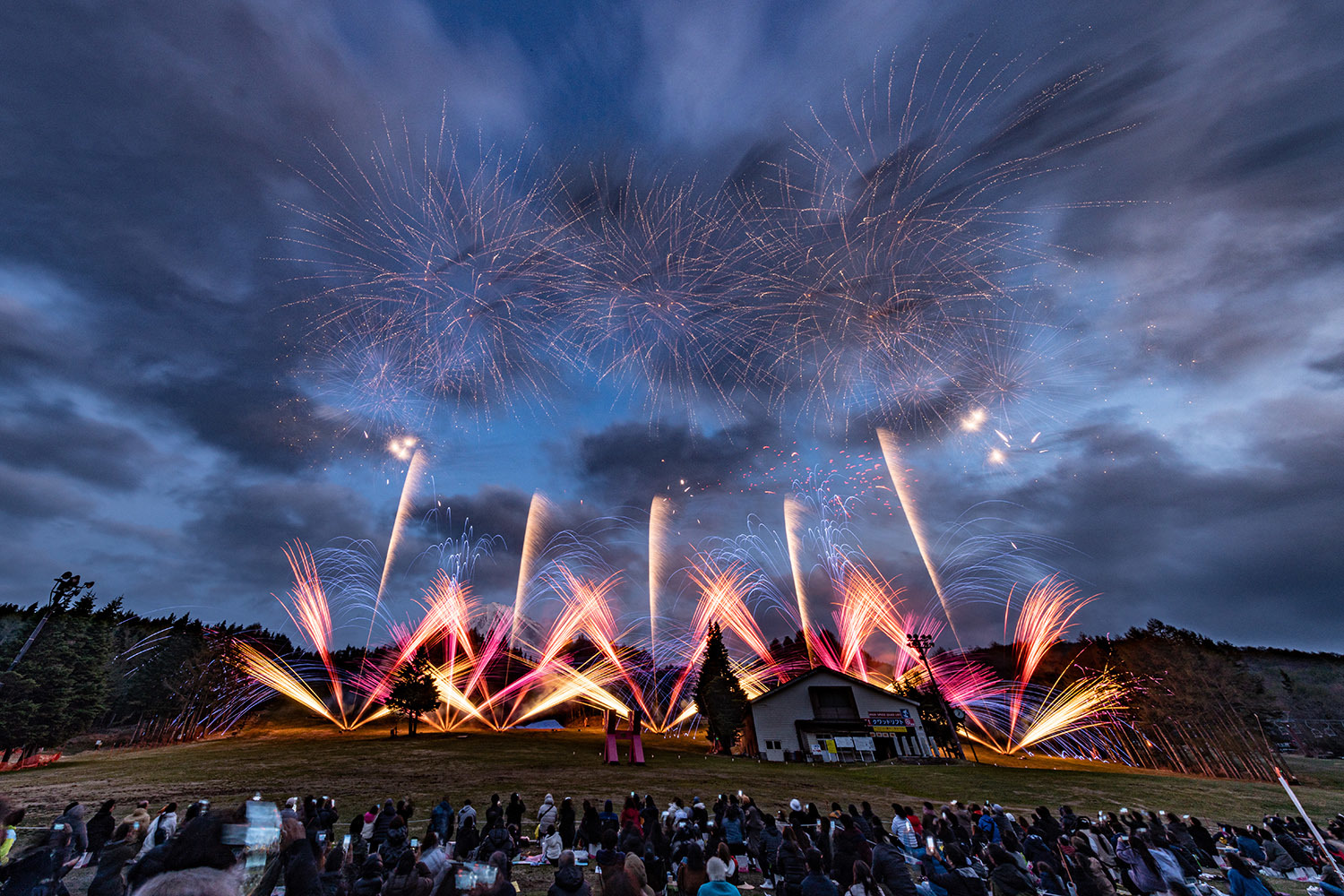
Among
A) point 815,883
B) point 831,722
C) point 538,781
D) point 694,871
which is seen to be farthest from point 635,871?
point 831,722

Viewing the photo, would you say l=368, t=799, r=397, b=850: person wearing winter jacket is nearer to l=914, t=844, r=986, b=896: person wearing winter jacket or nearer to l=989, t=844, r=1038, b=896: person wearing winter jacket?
l=914, t=844, r=986, b=896: person wearing winter jacket

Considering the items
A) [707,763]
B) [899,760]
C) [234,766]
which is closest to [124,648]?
[234,766]

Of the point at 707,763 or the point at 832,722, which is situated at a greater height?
the point at 832,722

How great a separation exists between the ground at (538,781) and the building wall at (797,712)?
18.9 ft

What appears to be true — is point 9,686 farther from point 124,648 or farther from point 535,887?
point 535,887

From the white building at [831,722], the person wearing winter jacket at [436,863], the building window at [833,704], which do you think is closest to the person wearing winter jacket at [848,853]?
the person wearing winter jacket at [436,863]

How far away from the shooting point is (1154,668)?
5519 centimetres

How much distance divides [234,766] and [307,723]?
144ft

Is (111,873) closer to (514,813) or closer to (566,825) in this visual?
(566,825)

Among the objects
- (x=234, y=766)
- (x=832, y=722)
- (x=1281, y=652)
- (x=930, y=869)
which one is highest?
(x=1281, y=652)

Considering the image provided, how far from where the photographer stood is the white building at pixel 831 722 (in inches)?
1877

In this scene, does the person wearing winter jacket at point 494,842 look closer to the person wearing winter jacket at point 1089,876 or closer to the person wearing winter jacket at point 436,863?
the person wearing winter jacket at point 436,863

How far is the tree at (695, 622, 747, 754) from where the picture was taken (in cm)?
5466

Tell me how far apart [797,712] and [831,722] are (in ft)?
10.3
